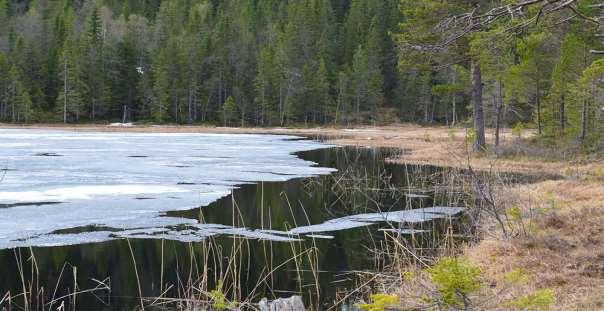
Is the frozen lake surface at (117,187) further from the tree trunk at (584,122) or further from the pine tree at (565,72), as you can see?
the pine tree at (565,72)

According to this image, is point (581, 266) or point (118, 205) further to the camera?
point (118, 205)

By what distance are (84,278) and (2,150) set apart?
2336cm

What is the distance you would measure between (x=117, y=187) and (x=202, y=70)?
66119 millimetres

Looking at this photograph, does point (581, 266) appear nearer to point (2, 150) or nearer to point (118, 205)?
point (118, 205)

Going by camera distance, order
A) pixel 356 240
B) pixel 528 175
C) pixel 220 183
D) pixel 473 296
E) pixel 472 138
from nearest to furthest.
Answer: pixel 473 296
pixel 356 240
pixel 220 183
pixel 528 175
pixel 472 138

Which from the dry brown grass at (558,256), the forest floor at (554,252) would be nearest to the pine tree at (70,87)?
the forest floor at (554,252)

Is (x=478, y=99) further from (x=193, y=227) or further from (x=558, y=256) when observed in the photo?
(x=558, y=256)

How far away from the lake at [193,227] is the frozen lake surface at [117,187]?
4 centimetres

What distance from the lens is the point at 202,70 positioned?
273 feet

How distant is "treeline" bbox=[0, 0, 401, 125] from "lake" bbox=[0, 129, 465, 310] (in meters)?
Result: 48.7

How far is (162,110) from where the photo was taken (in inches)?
2972

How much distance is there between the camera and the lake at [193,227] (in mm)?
9359

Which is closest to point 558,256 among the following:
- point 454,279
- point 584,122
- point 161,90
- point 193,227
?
point 454,279

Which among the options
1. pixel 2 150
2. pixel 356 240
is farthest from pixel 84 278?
pixel 2 150
